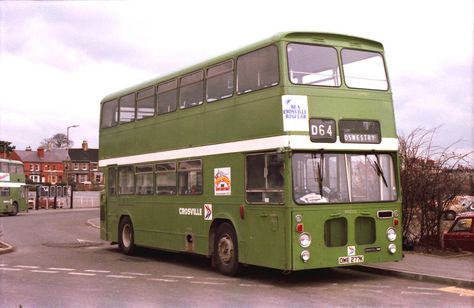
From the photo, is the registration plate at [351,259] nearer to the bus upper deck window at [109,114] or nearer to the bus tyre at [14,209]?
the bus upper deck window at [109,114]

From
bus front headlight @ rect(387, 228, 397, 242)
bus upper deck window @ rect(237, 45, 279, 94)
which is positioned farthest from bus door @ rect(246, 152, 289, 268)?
bus front headlight @ rect(387, 228, 397, 242)

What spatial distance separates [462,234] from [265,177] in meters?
7.30

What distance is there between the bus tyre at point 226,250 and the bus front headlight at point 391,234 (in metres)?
2.87

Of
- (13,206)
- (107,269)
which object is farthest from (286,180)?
(13,206)

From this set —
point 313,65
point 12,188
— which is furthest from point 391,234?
point 12,188

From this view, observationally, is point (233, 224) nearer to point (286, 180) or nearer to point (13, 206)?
point (286, 180)

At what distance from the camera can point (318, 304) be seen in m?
9.30

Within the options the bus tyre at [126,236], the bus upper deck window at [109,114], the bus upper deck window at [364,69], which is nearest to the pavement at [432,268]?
the bus upper deck window at [364,69]

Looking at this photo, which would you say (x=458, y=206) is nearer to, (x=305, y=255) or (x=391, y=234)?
(x=391, y=234)

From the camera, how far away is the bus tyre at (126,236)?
17.0 m

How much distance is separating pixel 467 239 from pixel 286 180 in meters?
7.41

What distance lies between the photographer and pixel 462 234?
16125mm

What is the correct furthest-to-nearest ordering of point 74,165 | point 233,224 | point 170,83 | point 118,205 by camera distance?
1. point 74,165
2. point 118,205
3. point 170,83
4. point 233,224

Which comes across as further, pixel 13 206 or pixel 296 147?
pixel 13 206
